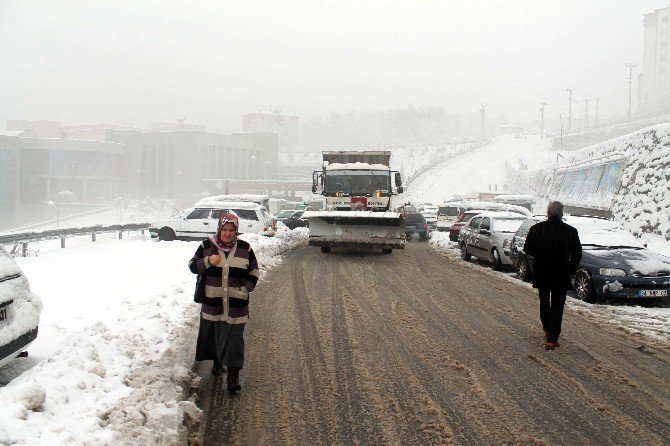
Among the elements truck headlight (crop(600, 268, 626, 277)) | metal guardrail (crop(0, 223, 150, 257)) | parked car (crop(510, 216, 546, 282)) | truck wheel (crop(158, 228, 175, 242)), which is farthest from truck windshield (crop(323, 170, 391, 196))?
truck headlight (crop(600, 268, 626, 277))

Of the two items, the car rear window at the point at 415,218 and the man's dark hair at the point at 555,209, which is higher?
the man's dark hair at the point at 555,209

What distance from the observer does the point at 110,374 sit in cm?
508

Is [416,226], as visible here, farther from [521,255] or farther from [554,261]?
[554,261]

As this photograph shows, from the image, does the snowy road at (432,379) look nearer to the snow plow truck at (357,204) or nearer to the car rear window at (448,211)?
the snow plow truck at (357,204)

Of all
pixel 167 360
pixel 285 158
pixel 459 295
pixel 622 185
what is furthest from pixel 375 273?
pixel 285 158

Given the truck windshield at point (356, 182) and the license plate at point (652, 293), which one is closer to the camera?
the license plate at point (652, 293)

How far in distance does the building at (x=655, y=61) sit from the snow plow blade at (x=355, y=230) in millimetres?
119443

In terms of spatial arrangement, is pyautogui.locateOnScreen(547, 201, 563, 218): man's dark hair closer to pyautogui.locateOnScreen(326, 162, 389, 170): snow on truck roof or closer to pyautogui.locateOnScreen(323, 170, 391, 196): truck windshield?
pyautogui.locateOnScreen(323, 170, 391, 196): truck windshield

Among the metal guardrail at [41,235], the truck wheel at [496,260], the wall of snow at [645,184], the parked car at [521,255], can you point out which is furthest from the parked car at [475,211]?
the metal guardrail at [41,235]

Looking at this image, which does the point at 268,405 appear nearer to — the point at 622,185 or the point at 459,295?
the point at 459,295

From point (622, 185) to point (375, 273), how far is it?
14.6 metres

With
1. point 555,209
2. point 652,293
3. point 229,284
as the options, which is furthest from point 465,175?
point 229,284

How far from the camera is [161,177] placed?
109m

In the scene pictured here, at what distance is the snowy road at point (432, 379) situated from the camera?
4.58 metres
